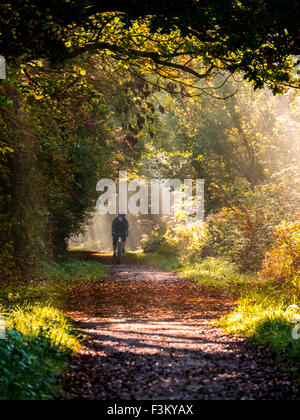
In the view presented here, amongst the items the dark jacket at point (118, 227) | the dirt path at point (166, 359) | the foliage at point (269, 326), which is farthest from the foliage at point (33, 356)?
the dark jacket at point (118, 227)

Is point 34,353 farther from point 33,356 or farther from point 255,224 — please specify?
point 255,224

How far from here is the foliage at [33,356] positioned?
410 centimetres

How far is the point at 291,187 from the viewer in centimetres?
1493

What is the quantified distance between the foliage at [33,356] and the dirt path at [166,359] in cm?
23

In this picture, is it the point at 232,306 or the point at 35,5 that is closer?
the point at 35,5

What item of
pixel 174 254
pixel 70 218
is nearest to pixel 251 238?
pixel 70 218

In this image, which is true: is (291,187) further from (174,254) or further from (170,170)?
(174,254)

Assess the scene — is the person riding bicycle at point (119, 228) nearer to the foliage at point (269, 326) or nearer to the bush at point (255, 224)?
the bush at point (255, 224)

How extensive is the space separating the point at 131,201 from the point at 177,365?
33077 mm

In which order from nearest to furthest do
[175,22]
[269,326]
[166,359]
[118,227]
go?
[166,359] → [175,22] → [269,326] → [118,227]

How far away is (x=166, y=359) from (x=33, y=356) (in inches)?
75.4

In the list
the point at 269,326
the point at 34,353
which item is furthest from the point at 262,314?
the point at 34,353

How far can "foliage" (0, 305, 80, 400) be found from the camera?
410 centimetres

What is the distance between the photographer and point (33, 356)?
189 inches
